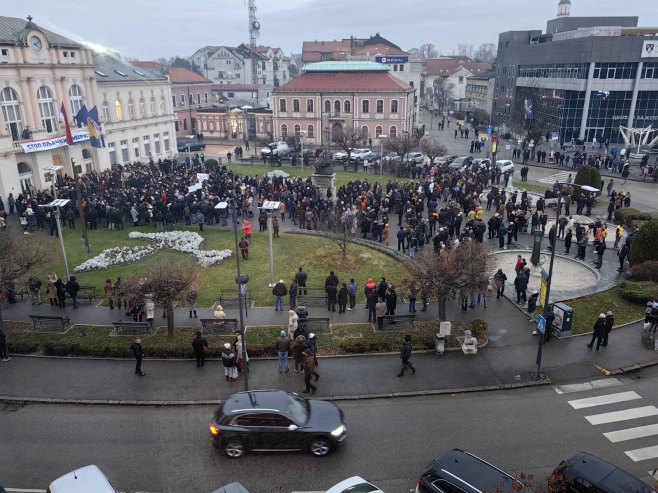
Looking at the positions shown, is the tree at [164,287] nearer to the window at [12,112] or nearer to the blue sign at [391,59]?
the window at [12,112]

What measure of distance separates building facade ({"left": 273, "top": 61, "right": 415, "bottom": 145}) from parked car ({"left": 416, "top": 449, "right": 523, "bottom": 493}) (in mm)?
54597

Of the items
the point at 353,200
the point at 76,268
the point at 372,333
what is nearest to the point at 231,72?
the point at 353,200

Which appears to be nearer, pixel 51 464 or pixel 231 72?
pixel 51 464

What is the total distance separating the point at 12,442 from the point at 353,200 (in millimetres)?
23571

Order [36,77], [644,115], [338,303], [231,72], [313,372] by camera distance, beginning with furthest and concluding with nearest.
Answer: [231,72] → [644,115] → [36,77] → [338,303] → [313,372]

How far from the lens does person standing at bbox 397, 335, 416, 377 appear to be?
15.7m

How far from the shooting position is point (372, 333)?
18516 millimetres

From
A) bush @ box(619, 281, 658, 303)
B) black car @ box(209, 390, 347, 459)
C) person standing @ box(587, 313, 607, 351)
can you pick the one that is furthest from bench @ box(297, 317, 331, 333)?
bush @ box(619, 281, 658, 303)

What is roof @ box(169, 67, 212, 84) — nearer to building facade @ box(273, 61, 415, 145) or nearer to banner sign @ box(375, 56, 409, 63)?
building facade @ box(273, 61, 415, 145)

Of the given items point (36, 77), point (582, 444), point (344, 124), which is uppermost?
point (36, 77)

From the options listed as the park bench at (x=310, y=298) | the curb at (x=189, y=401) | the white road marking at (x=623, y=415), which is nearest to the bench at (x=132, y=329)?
the curb at (x=189, y=401)

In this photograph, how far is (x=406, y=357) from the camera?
Answer: 15.9 meters

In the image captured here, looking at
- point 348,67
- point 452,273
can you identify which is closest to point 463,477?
point 452,273

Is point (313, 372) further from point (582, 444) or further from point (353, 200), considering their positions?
point (353, 200)
